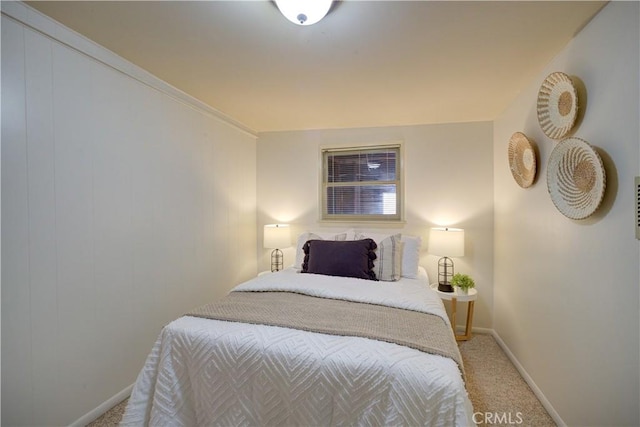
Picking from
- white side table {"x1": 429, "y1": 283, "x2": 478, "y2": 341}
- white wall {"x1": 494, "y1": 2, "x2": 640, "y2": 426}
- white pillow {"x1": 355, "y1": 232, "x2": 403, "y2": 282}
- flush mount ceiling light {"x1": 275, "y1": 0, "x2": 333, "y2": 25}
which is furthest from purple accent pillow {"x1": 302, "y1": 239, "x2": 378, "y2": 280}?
flush mount ceiling light {"x1": 275, "y1": 0, "x2": 333, "y2": 25}

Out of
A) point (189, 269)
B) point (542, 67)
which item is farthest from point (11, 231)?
point (542, 67)

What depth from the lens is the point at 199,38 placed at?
152 cm

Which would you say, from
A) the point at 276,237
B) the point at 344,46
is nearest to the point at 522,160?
the point at 344,46

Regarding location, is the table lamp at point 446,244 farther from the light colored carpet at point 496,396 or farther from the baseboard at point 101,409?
the baseboard at point 101,409

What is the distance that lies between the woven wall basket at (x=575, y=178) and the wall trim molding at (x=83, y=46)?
2.63 meters

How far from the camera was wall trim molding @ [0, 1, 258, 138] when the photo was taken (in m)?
1.28

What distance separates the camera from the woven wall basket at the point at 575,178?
124 centimetres

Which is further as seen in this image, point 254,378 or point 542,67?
point 542,67

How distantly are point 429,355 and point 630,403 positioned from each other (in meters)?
0.84

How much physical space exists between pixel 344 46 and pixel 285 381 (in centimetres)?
179

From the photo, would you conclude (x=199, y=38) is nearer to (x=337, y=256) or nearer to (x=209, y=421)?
(x=337, y=256)

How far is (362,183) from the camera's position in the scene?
323cm

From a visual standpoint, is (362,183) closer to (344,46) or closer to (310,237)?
(310,237)

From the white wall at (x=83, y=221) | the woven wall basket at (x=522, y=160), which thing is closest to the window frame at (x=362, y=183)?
the woven wall basket at (x=522, y=160)
